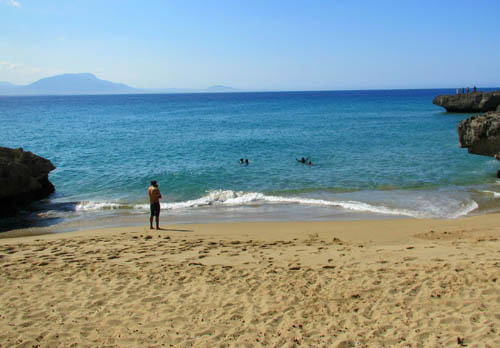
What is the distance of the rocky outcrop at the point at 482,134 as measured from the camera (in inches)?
677

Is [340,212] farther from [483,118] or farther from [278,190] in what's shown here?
[483,118]

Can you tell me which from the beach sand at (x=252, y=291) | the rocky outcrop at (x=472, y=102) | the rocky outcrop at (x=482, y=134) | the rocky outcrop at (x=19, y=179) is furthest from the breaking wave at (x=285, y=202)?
the rocky outcrop at (x=472, y=102)

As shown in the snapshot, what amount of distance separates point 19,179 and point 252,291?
1227 centimetres

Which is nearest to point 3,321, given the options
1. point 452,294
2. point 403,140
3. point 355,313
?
point 355,313

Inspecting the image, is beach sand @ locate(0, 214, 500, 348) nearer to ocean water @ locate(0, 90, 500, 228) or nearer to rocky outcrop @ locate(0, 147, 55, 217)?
ocean water @ locate(0, 90, 500, 228)

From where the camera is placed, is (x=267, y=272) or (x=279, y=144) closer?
(x=267, y=272)

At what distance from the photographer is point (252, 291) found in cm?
696

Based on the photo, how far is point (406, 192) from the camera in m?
16.8

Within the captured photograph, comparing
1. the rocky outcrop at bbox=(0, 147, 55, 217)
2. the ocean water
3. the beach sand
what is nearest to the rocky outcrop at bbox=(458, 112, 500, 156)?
the ocean water

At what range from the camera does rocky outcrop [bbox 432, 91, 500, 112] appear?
161ft

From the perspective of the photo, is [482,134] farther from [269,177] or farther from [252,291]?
[252,291]

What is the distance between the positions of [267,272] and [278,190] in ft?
33.7

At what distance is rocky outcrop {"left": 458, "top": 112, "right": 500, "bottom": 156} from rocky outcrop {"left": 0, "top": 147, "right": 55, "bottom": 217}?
1988cm

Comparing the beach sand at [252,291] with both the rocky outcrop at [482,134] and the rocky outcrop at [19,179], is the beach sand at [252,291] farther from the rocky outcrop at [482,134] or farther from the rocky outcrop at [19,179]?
the rocky outcrop at [482,134]
